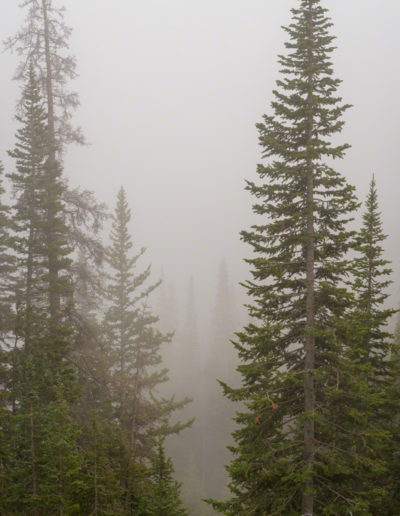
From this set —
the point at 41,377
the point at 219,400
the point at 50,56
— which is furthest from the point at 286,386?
the point at 219,400

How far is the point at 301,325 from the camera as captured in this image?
1062 centimetres

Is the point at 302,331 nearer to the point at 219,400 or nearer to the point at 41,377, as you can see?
the point at 41,377

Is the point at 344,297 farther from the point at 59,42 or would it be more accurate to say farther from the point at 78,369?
the point at 59,42

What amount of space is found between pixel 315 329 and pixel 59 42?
1931 centimetres

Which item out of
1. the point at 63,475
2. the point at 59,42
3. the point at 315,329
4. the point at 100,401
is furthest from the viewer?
the point at 59,42

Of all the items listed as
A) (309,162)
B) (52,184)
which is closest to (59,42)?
(52,184)

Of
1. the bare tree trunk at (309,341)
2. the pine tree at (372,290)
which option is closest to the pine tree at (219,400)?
the pine tree at (372,290)

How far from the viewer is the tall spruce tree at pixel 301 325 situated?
9.79 meters

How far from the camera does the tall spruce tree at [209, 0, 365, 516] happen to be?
32.1 ft

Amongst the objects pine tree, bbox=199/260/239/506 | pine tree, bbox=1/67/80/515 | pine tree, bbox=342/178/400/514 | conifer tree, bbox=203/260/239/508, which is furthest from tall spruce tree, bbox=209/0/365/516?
conifer tree, bbox=203/260/239/508

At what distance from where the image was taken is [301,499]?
32.6 feet

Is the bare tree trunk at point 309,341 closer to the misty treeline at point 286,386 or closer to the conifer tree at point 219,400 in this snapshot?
the misty treeline at point 286,386

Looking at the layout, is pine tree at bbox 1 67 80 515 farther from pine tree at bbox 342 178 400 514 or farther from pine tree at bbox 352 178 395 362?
pine tree at bbox 352 178 395 362

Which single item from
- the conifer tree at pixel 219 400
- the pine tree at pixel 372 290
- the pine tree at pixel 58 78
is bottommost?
the conifer tree at pixel 219 400
